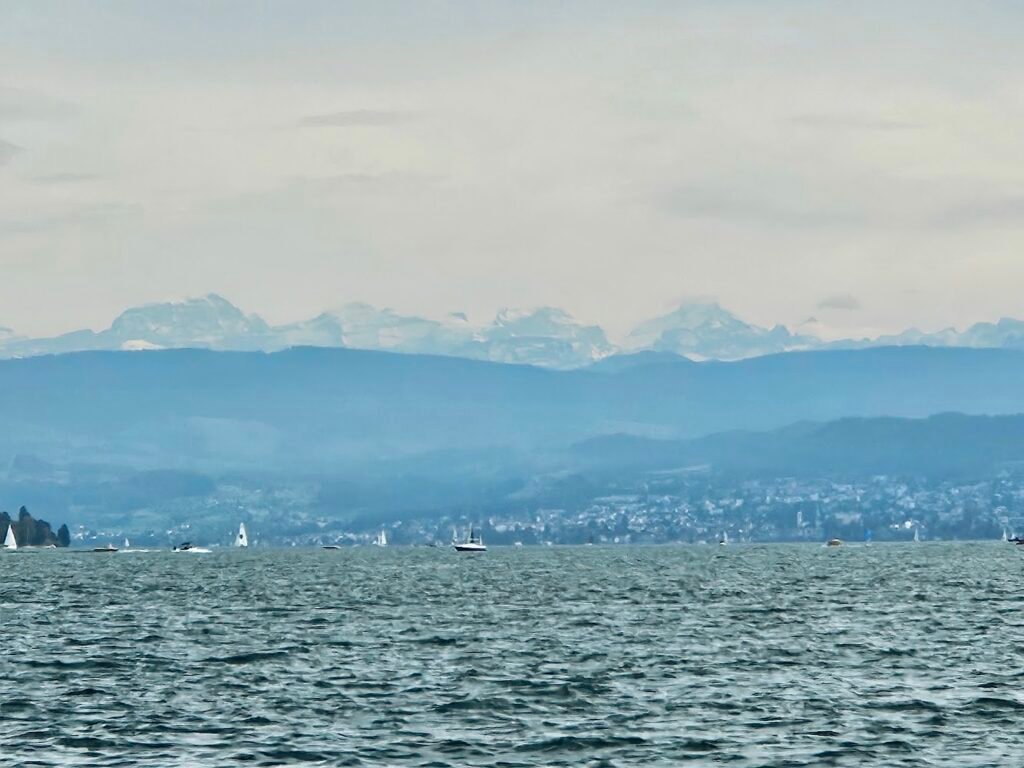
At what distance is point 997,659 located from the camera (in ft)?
313

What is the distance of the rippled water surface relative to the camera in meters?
65.2

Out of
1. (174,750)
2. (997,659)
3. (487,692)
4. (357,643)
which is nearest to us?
(174,750)

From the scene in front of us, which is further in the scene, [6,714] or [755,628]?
[755,628]

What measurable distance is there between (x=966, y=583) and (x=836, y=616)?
6716 centimetres

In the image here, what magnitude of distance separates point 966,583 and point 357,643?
10258 cm

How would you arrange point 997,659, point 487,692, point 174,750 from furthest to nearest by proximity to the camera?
point 997,659 < point 487,692 < point 174,750

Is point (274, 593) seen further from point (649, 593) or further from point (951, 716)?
point (951, 716)

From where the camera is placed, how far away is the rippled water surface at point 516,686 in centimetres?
6525

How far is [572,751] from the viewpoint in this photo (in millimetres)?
65312

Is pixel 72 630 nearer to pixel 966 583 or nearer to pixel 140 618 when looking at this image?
pixel 140 618

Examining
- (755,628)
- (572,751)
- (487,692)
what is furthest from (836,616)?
(572,751)

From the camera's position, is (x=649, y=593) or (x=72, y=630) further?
(x=649, y=593)

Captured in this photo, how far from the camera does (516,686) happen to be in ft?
272

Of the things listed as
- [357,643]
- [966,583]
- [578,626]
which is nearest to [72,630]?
[357,643]
